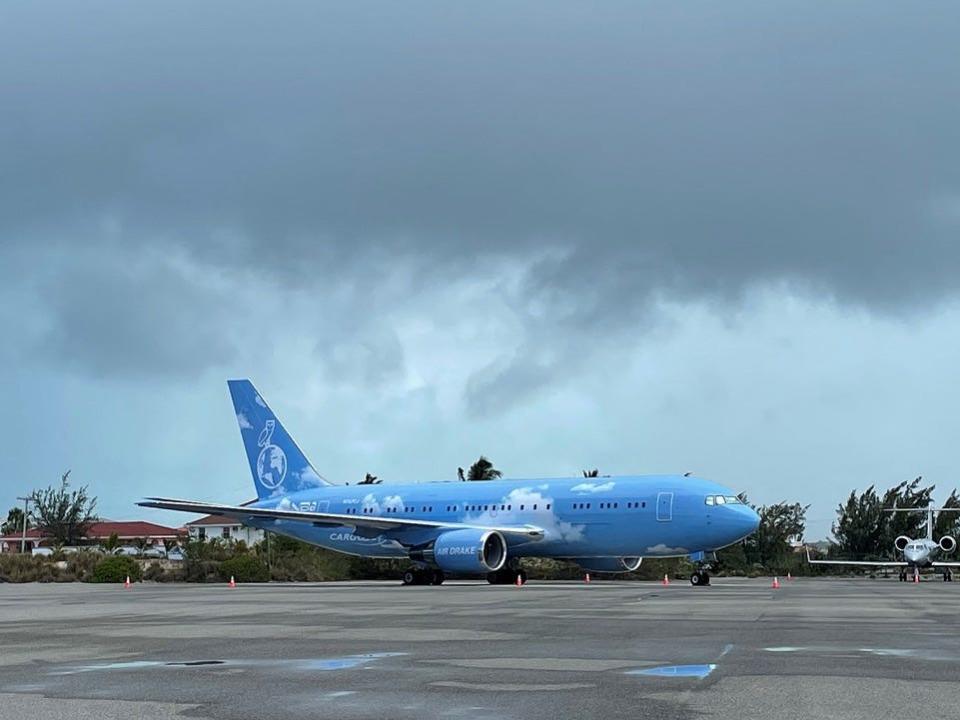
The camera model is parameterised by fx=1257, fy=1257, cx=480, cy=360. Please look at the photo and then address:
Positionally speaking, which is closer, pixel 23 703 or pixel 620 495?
pixel 23 703

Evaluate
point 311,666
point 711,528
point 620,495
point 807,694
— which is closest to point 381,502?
point 620,495

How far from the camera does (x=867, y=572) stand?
81.6 m

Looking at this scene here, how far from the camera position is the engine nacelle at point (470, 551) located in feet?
136

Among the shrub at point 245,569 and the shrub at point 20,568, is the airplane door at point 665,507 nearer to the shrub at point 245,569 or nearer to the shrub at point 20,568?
the shrub at point 245,569

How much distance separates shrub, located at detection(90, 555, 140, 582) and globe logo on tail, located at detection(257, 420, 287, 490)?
7298 mm

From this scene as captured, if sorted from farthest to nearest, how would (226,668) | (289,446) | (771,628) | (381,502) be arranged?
(289,446) → (381,502) → (771,628) → (226,668)

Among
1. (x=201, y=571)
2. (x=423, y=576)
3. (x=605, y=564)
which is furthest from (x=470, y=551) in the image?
(x=201, y=571)

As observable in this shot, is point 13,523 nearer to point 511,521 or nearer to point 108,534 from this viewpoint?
point 108,534

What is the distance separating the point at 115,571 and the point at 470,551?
20.1m

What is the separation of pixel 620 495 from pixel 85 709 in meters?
33.7

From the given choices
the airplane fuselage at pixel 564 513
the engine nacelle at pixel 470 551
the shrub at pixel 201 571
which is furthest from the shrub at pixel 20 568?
the engine nacelle at pixel 470 551

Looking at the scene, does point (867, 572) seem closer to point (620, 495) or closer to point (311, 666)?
point (620, 495)

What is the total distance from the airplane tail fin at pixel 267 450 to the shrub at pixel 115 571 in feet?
22.3

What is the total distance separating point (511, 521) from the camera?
44.1 metres
